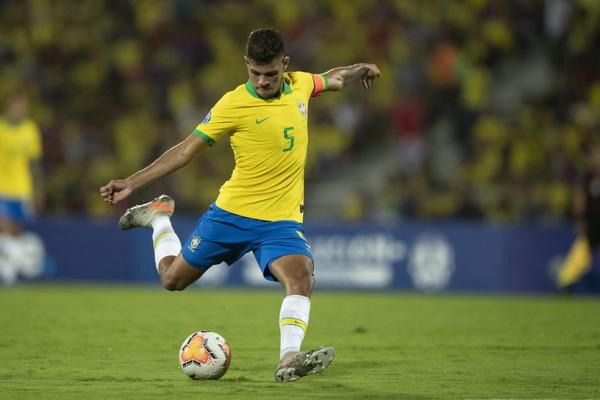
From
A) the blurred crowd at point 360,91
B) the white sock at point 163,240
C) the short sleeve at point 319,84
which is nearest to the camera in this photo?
the short sleeve at point 319,84

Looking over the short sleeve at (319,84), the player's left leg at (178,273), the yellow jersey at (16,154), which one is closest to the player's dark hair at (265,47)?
the short sleeve at (319,84)

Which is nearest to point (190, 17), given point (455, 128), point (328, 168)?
point (328, 168)

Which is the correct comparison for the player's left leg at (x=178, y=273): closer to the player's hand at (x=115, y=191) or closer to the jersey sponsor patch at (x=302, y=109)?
the player's hand at (x=115, y=191)

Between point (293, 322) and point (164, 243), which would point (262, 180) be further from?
point (164, 243)

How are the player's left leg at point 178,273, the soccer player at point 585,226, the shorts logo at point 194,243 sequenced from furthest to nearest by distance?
the soccer player at point 585,226
the player's left leg at point 178,273
the shorts logo at point 194,243

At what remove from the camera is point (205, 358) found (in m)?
7.50

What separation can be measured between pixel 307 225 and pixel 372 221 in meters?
1.03

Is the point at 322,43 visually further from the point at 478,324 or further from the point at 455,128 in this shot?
the point at 478,324

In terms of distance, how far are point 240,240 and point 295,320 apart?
844mm

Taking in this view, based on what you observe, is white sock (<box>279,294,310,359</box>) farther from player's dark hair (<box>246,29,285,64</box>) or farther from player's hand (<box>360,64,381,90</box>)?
player's hand (<box>360,64,381,90</box>)

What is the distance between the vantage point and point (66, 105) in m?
22.6

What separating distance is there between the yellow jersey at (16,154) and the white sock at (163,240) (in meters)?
7.40

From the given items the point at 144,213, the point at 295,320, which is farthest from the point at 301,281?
the point at 144,213

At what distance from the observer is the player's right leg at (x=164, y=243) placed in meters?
8.48
